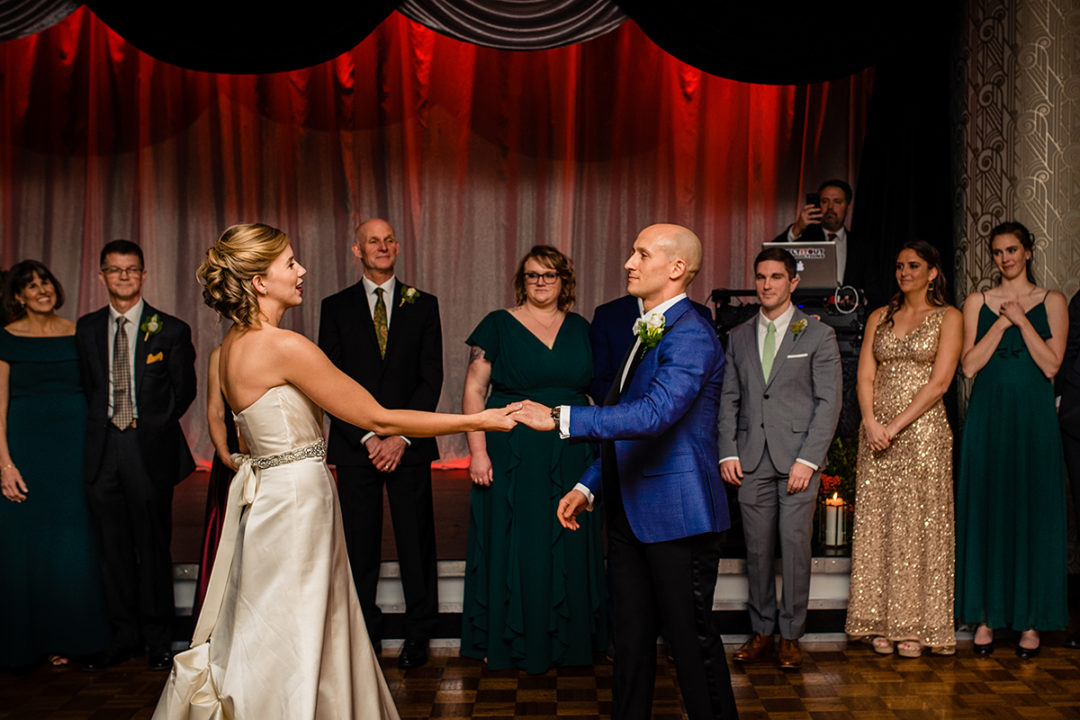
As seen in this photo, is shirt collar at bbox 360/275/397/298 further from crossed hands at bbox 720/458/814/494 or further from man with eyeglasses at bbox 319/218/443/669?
crossed hands at bbox 720/458/814/494

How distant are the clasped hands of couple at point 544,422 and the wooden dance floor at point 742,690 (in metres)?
1.14

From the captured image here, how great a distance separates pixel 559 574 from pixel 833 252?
2.14 m

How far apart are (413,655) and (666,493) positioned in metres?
1.91

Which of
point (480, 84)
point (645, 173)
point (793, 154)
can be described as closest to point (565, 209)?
point (645, 173)

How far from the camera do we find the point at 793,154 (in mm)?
8070

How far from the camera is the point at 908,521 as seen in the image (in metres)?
4.38

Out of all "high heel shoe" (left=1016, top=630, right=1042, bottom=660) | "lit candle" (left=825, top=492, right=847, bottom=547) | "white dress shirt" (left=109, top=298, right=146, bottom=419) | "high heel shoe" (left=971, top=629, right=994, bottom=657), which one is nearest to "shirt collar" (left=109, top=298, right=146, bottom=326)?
"white dress shirt" (left=109, top=298, right=146, bottom=419)

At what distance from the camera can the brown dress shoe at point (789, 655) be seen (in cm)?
417

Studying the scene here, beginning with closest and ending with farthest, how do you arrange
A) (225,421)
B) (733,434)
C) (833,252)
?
1. (225,421)
2. (733,434)
3. (833,252)

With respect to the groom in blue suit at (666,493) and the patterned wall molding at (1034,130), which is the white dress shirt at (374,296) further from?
the patterned wall molding at (1034,130)

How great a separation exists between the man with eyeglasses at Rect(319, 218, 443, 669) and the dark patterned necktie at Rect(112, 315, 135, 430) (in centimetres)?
86

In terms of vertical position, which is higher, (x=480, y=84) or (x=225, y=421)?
(x=480, y=84)

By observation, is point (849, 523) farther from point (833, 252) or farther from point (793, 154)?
point (793, 154)

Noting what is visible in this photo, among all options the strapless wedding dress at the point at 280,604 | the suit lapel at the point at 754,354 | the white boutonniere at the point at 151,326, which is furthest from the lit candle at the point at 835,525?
the white boutonniere at the point at 151,326
